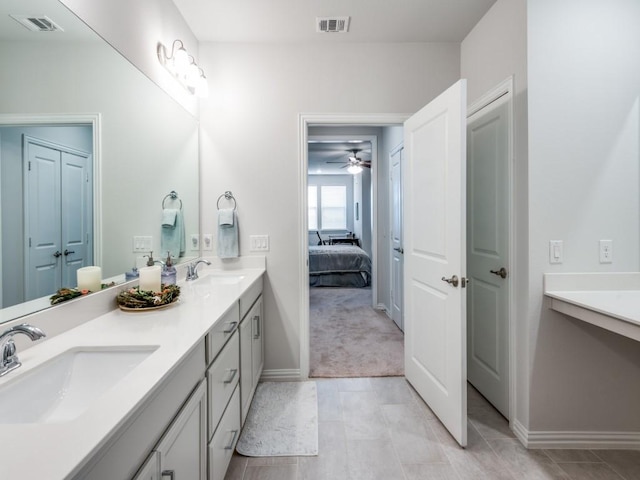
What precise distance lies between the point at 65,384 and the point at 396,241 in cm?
328

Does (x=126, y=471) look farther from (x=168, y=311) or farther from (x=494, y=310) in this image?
(x=494, y=310)

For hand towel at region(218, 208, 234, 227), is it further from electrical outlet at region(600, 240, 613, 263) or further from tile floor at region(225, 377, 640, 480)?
electrical outlet at region(600, 240, 613, 263)

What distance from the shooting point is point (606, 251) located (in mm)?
1769

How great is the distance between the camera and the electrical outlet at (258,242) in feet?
8.30

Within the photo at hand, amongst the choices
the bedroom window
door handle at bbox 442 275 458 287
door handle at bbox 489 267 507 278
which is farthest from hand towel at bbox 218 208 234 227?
the bedroom window

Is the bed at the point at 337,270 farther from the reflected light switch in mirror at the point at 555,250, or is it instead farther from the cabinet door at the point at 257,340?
the reflected light switch in mirror at the point at 555,250

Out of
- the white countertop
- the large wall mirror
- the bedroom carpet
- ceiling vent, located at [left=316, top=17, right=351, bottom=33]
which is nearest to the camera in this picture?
the white countertop

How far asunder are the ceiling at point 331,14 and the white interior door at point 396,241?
1273mm

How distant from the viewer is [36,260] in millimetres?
1089

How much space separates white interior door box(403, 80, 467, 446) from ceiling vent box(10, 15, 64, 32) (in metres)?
1.82

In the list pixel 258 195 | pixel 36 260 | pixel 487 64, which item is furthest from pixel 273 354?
pixel 487 64

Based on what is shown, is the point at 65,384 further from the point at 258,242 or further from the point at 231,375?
the point at 258,242

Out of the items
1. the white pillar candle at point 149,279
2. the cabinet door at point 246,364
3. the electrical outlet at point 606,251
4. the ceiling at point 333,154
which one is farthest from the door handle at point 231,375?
the ceiling at point 333,154

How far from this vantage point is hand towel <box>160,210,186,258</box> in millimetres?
1978
